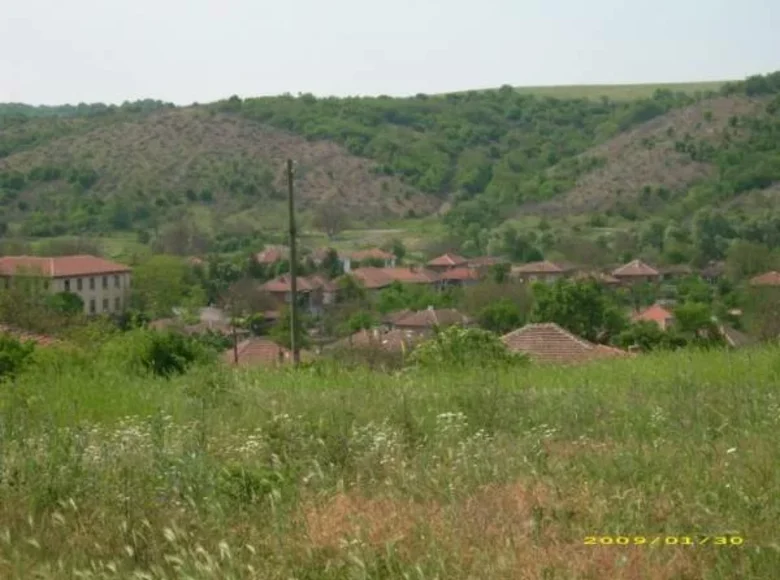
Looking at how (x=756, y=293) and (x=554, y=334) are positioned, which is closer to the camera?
(x=554, y=334)

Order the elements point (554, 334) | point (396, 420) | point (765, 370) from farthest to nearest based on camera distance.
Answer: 1. point (554, 334)
2. point (765, 370)
3. point (396, 420)

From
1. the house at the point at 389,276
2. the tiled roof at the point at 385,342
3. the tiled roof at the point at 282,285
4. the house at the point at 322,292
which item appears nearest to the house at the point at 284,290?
the tiled roof at the point at 282,285

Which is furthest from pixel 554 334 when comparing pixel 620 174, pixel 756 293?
pixel 620 174

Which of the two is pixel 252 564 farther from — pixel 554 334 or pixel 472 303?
pixel 472 303

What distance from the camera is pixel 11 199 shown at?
74.6m

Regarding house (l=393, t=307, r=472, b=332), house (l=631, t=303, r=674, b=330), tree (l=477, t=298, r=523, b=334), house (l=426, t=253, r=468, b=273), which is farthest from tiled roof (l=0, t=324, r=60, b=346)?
house (l=426, t=253, r=468, b=273)

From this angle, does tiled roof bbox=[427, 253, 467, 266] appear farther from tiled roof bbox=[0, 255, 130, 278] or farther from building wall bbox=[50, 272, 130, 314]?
building wall bbox=[50, 272, 130, 314]

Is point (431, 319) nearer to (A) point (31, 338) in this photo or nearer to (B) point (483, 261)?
(A) point (31, 338)

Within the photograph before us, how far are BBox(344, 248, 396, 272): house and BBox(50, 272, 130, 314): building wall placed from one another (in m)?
13.2

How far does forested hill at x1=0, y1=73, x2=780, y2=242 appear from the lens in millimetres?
72688

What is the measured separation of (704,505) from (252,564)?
1.56 meters

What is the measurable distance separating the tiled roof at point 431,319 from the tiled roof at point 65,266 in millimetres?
12850

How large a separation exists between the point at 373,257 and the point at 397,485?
52445mm

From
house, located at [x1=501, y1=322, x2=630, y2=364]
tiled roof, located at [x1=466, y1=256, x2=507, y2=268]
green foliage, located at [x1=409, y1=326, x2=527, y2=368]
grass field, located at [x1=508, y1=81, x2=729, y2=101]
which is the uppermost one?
grass field, located at [x1=508, y1=81, x2=729, y2=101]
